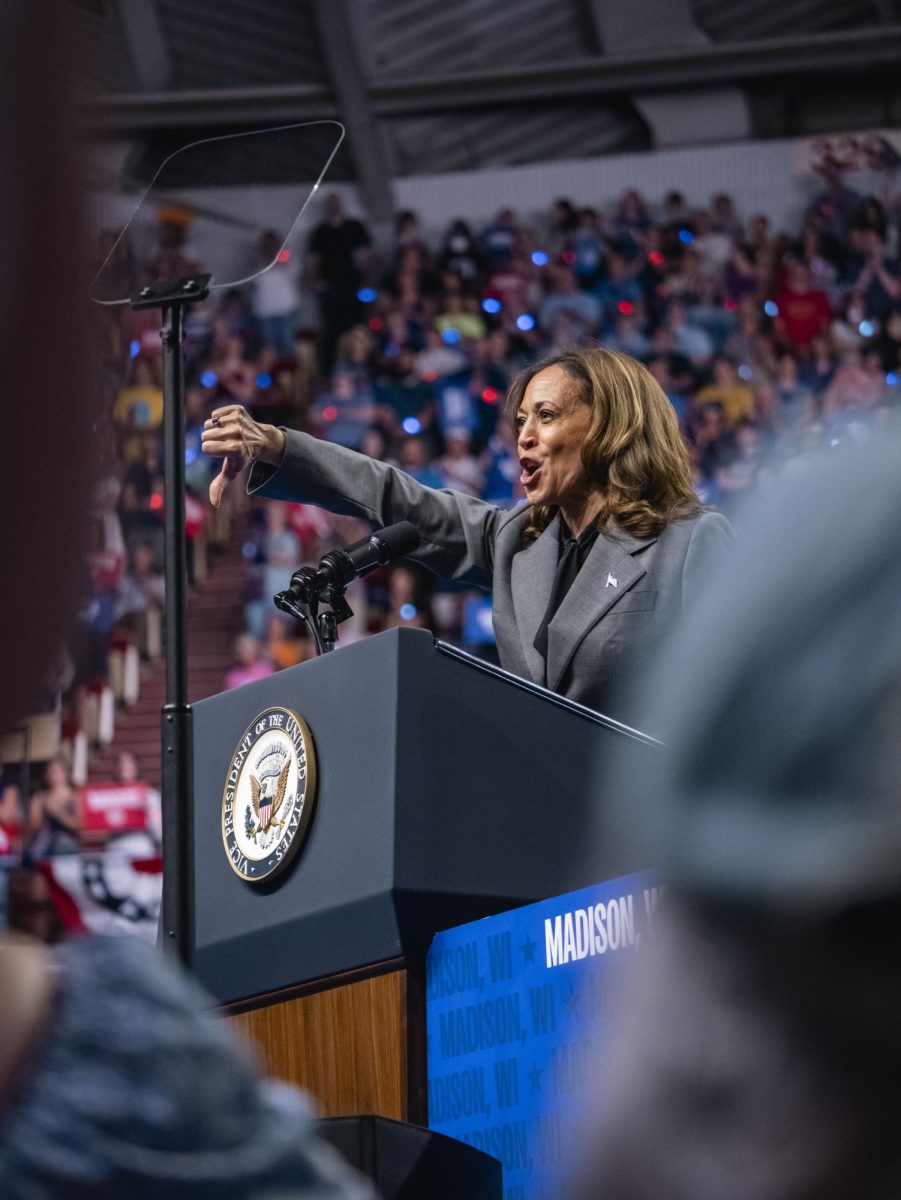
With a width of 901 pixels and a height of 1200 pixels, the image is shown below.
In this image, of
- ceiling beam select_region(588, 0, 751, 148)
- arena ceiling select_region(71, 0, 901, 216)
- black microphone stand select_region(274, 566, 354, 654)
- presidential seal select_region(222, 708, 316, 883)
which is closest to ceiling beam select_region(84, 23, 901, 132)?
arena ceiling select_region(71, 0, 901, 216)

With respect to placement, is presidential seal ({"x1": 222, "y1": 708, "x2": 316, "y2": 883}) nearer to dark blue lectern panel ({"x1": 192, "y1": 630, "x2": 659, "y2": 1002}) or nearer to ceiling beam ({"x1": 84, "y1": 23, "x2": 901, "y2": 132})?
dark blue lectern panel ({"x1": 192, "y1": 630, "x2": 659, "y2": 1002})

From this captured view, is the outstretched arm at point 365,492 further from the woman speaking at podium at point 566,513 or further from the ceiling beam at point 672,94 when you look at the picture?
the ceiling beam at point 672,94

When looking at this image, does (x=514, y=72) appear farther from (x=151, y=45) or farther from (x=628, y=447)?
(x=628, y=447)

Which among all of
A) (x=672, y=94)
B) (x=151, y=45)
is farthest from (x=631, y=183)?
(x=151, y=45)

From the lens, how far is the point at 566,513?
2.00m

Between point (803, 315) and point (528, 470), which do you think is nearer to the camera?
point (528, 470)

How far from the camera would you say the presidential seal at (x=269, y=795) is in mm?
1472

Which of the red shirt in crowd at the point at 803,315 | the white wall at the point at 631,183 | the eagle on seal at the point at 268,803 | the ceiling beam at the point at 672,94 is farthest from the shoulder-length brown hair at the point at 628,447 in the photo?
the ceiling beam at the point at 672,94

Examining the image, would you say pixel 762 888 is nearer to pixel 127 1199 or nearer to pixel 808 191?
pixel 127 1199

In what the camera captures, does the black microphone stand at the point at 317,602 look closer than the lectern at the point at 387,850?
No

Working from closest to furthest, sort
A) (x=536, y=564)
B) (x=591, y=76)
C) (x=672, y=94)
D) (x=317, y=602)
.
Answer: (x=317, y=602)
(x=536, y=564)
(x=591, y=76)
(x=672, y=94)

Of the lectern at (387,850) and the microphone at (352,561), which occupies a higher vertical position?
the microphone at (352,561)

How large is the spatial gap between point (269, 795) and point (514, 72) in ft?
33.0

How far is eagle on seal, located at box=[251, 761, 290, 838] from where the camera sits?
1.50 meters
